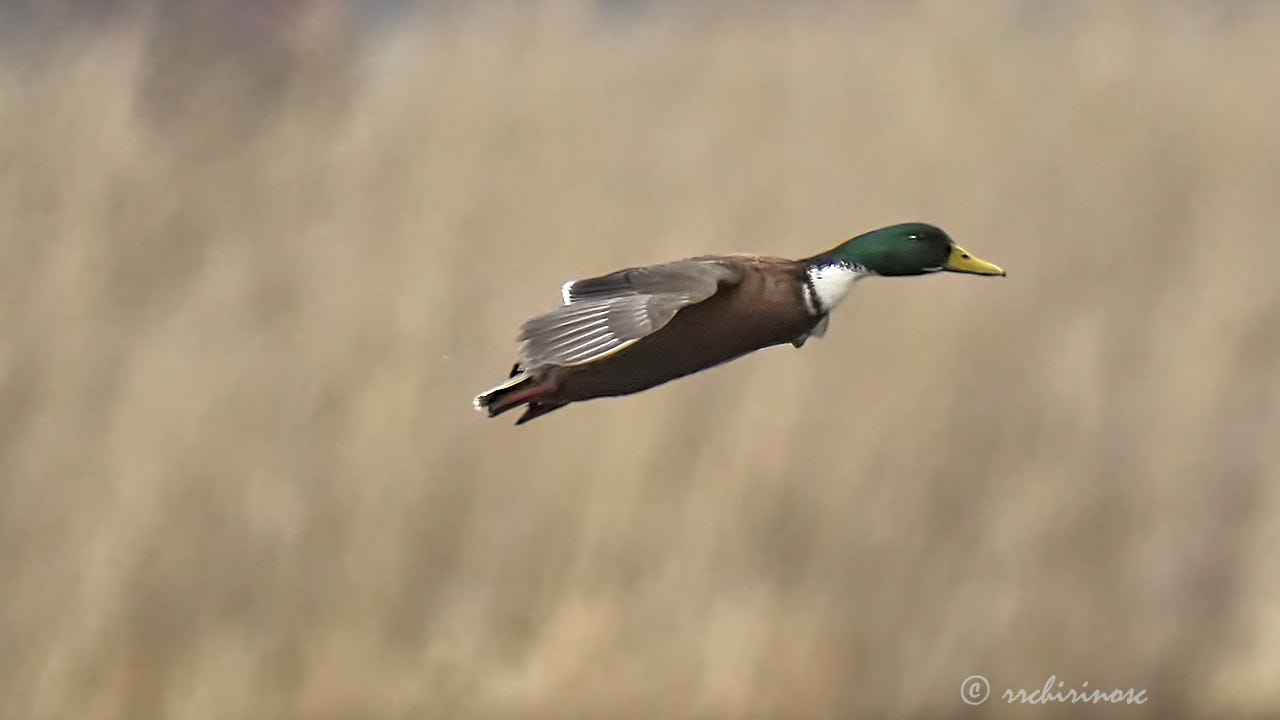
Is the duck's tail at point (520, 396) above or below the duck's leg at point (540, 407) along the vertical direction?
above

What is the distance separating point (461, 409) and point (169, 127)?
0.71 m

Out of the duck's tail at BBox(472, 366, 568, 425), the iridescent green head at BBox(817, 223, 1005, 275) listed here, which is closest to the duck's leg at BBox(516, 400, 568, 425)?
the duck's tail at BBox(472, 366, 568, 425)

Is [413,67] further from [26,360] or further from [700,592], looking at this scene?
[700,592]

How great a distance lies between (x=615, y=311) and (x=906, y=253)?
0.62ft

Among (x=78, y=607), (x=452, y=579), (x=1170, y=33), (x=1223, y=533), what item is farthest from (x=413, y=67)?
(x=1223, y=533)

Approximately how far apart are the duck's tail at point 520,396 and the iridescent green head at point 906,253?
7.2 inches

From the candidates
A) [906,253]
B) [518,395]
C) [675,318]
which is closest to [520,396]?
[518,395]

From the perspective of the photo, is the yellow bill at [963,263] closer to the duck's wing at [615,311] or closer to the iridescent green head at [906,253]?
the iridescent green head at [906,253]

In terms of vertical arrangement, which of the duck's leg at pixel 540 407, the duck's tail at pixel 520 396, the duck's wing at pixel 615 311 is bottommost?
the duck's leg at pixel 540 407

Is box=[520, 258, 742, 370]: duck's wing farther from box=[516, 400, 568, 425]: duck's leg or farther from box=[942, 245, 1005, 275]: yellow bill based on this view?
box=[942, 245, 1005, 275]: yellow bill

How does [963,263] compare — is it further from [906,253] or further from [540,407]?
[540,407]

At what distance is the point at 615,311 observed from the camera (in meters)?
0.93

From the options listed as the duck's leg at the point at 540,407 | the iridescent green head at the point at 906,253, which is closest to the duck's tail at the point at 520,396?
the duck's leg at the point at 540,407

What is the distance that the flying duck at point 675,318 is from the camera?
911 millimetres
